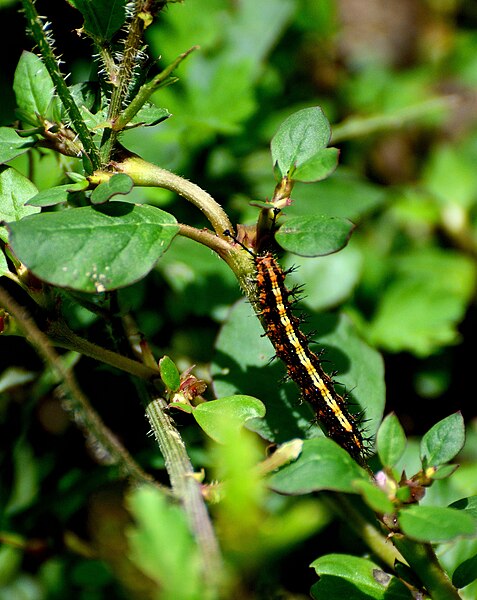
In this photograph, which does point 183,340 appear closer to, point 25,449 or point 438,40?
point 25,449

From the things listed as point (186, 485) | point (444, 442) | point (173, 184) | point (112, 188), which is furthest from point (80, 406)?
point (444, 442)

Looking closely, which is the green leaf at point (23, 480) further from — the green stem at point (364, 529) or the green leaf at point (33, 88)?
the green leaf at point (33, 88)

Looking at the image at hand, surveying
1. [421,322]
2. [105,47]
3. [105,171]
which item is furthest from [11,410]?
[421,322]

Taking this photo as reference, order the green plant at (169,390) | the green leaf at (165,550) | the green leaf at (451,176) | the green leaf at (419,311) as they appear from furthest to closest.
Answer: the green leaf at (451,176), the green leaf at (419,311), the green plant at (169,390), the green leaf at (165,550)

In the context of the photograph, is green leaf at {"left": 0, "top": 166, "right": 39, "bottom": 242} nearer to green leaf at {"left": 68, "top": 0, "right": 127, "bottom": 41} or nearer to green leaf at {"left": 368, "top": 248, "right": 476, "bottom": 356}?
green leaf at {"left": 68, "top": 0, "right": 127, "bottom": 41}

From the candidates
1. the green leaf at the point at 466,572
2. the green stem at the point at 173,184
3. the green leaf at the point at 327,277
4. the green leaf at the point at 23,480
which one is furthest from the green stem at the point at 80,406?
the green leaf at the point at 327,277

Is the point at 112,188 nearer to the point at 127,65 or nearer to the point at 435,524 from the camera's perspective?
the point at 127,65

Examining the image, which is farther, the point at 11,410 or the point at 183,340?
the point at 183,340
